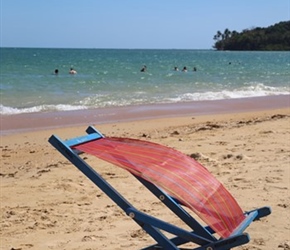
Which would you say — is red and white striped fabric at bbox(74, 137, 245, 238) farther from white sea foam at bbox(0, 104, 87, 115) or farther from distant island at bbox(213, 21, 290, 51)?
distant island at bbox(213, 21, 290, 51)

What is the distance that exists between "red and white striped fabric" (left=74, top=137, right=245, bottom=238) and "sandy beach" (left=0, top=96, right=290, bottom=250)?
0.86 metres

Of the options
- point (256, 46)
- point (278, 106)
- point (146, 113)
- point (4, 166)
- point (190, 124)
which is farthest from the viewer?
point (256, 46)

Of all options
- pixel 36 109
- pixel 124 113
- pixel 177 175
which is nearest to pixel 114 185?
pixel 177 175

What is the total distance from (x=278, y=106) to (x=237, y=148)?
337 inches

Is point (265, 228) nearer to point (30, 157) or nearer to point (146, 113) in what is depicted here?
point (30, 157)

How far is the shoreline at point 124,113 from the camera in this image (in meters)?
11.1

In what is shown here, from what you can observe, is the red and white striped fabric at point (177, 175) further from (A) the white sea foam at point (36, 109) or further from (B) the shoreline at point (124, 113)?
(A) the white sea foam at point (36, 109)

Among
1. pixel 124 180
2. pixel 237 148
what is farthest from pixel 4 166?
pixel 237 148

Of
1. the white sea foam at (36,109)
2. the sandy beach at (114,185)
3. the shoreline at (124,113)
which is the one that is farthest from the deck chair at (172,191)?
the white sea foam at (36,109)

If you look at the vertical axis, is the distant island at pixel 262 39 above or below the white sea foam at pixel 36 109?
above

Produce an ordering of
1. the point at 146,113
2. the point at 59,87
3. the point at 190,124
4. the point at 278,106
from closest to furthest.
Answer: the point at 190,124 < the point at 146,113 < the point at 278,106 < the point at 59,87

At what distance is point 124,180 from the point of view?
5.73m

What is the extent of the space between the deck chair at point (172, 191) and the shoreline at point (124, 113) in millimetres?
7127

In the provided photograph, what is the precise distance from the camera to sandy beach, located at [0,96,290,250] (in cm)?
418
